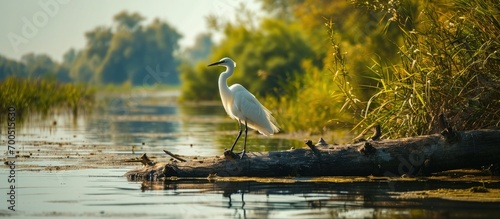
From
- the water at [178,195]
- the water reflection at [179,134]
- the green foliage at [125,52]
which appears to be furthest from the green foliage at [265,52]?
the green foliage at [125,52]

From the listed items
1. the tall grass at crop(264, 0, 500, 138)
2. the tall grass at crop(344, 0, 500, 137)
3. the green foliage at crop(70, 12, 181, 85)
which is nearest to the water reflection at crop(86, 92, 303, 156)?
the tall grass at crop(264, 0, 500, 138)

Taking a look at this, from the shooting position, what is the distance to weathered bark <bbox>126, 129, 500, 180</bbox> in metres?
13.6

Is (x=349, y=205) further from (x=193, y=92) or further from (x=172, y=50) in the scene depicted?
(x=172, y=50)

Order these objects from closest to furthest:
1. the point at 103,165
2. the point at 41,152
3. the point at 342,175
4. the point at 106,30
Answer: the point at 342,175 < the point at 103,165 < the point at 41,152 < the point at 106,30

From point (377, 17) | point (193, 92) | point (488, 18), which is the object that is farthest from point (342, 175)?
point (193, 92)

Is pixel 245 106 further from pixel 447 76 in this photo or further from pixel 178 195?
pixel 178 195

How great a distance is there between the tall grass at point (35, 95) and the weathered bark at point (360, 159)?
521 inches

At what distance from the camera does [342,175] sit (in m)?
13.7

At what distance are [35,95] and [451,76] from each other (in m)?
17.4

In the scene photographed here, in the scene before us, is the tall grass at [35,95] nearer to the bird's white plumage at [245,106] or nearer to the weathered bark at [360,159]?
the bird's white plumage at [245,106]

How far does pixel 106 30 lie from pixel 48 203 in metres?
109

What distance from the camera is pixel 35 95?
29.1 meters

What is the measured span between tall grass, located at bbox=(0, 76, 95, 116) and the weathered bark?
43.4 feet

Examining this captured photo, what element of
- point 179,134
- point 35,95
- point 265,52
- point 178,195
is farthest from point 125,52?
point 178,195
